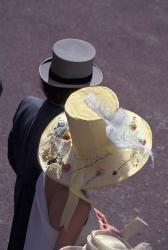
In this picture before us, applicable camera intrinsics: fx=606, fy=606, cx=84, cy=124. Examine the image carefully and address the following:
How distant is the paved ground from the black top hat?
1658mm

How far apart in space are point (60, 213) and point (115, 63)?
3.82 metres

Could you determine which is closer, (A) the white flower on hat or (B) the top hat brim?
(A) the white flower on hat

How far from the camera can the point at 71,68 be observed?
3.08 metres

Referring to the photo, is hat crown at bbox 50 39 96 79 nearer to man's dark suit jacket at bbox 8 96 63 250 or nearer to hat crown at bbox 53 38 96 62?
hat crown at bbox 53 38 96 62

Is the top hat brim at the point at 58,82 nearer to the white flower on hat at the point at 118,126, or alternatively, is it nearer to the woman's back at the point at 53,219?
the white flower on hat at the point at 118,126

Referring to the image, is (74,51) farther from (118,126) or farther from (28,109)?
(118,126)

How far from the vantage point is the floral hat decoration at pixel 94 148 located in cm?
259

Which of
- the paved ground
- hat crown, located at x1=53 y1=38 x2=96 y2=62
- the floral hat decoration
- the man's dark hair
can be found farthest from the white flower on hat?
the paved ground

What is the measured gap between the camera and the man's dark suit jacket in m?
3.03

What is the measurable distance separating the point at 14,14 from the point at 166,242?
360 cm

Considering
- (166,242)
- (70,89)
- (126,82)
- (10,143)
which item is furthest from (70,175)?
(126,82)

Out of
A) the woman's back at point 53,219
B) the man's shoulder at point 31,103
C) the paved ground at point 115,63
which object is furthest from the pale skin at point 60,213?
the paved ground at point 115,63

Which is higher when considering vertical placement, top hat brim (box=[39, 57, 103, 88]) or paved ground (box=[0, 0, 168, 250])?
top hat brim (box=[39, 57, 103, 88])

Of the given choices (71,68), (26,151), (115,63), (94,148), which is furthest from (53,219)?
(115,63)
